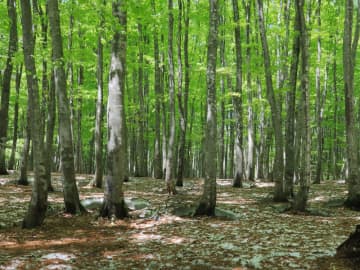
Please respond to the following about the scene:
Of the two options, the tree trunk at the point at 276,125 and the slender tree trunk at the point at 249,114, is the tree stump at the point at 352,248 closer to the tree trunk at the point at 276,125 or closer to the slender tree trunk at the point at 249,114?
the tree trunk at the point at 276,125

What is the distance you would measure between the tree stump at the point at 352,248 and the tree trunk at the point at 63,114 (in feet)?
22.0

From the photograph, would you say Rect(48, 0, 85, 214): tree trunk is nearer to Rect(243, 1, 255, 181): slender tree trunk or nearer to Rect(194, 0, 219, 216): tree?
Rect(194, 0, 219, 216): tree

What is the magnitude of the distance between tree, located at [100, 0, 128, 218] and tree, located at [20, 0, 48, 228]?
1.66 meters

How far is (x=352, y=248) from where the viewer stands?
519 cm

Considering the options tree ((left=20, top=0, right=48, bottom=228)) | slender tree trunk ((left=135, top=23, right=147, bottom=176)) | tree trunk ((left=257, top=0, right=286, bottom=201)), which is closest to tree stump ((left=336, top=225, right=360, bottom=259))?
tree trunk ((left=257, top=0, right=286, bottom=201))

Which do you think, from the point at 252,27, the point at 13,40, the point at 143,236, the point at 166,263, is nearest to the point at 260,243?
the point at 166,263

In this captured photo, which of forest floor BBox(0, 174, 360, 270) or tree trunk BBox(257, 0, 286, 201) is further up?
Answer: tree trunk BBox(257, 0, 286, 201)

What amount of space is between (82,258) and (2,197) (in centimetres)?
650

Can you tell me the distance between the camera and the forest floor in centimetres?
558

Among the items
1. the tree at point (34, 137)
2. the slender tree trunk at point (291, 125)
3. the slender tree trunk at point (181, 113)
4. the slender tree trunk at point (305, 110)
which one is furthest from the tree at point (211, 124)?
the slender tree trunk at point (181, 113)

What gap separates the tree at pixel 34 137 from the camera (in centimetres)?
794

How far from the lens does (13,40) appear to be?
14.5 m

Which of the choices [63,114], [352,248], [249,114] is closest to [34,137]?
[63,114]

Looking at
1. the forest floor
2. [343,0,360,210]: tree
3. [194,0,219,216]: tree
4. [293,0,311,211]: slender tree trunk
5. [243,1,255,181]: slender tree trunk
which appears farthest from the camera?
[243,1,255,181]: slender tree trunk
